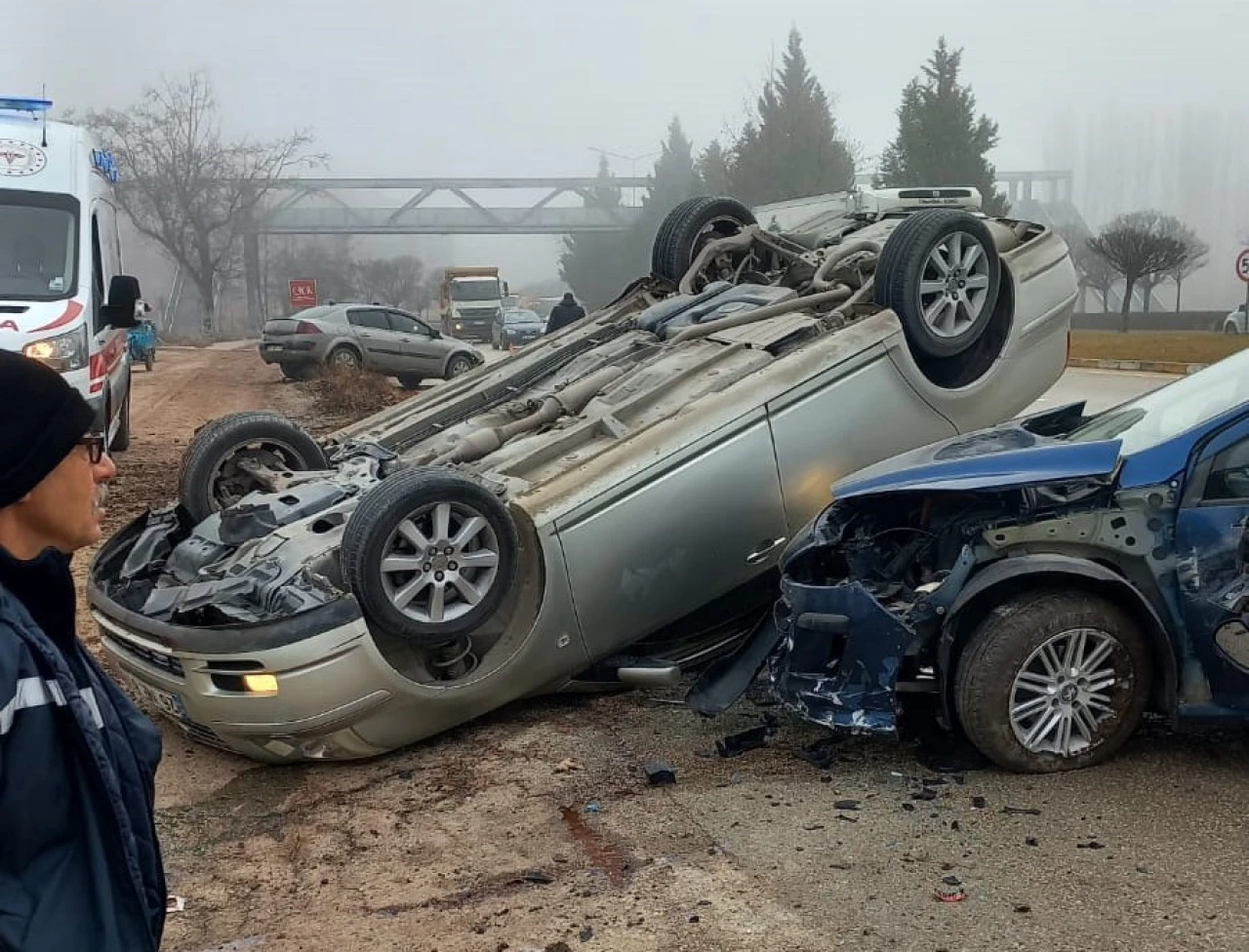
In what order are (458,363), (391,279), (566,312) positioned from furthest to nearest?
(391,279), (458,363), (566,312)

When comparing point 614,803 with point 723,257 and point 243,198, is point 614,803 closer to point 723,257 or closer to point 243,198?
point 723,257

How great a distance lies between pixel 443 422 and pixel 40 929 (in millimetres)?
4777

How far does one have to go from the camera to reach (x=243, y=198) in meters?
57.0

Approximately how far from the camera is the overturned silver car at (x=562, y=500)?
4.34 m

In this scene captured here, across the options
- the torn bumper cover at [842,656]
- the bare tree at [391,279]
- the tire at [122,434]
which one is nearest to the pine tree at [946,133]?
the tire at [122,434]

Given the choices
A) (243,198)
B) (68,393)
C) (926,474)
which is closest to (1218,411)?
(926,474)

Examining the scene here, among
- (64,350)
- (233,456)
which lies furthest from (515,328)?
(233,456)

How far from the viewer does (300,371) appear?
20.1 meters

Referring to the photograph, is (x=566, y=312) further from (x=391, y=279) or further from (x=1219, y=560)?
(x=391, y=279)

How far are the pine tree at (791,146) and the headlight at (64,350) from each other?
38.8m

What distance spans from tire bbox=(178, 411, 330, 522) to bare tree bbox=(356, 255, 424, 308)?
264ft

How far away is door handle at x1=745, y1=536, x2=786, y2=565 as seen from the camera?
5001 mm

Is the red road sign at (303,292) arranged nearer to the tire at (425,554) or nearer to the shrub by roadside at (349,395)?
the shrub by roadside at (349,395)

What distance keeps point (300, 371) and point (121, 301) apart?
10.8 m
